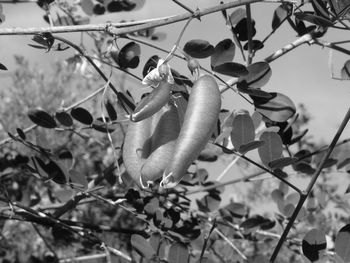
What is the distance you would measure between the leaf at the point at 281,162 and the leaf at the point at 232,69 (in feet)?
0.69

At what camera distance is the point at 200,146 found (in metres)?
0.97

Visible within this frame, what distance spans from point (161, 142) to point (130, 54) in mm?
370

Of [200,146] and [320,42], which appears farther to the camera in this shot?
[320,42]

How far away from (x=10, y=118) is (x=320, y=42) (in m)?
4.65

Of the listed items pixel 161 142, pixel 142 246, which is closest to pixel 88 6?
pixel 142 246

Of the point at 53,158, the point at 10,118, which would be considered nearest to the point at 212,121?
the point at 53,158

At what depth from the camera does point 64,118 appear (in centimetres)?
174

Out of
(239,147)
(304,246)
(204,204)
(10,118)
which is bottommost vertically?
(10,118)

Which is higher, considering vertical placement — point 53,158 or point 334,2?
point 334,2

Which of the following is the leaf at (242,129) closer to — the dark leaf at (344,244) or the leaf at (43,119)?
the dark leaf at (344,244)

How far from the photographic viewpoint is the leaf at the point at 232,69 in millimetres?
1184

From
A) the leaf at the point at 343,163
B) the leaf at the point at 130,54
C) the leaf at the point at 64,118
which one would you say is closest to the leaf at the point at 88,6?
the leaf at the point at 64,118

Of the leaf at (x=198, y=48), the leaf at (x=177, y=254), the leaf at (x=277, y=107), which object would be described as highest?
the leaf at (x=198, y=48)

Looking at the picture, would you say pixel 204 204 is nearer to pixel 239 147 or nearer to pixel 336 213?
pixel 239 147
